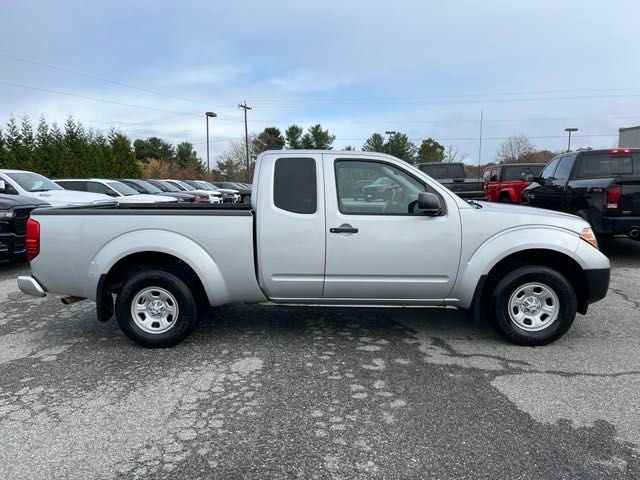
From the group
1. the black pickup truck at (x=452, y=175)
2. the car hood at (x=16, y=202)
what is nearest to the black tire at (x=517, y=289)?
the car hood at (x=16, y=202)

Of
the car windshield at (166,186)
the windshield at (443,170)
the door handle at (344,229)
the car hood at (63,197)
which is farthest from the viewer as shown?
the car windshield at (166,186)

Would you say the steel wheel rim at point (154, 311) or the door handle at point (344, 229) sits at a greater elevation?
the door handle at point (344, 229)

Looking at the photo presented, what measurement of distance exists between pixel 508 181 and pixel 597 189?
7.77 m

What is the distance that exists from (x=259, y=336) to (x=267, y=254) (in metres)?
1.01

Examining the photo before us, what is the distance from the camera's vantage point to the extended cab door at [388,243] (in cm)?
452

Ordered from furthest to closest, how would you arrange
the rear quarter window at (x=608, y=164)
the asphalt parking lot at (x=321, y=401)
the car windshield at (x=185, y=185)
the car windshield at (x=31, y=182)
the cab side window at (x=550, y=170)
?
the car windshield at (x=185, y=185)
the car windshield at (x=31, y=182)
the cab side window at (x=550, y=170)
the rear quarter window at (x=608, y=164)
the asphalt parking lot at (x=321, y=401)

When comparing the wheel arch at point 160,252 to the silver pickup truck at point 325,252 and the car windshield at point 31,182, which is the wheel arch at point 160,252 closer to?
the silver pickup truck at point 325,252

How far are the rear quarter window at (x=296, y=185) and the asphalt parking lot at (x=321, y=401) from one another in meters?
1.36

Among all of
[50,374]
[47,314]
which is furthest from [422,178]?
[47,314]

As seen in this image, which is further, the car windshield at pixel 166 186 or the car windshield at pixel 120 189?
the car windshield at pixel 166 186

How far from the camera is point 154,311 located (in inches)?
185

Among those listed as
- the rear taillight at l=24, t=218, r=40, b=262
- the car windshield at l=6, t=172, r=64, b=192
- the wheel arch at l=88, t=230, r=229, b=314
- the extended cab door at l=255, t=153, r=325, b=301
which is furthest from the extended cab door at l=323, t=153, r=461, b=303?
the car windshield at l=6, t=172, r=64, b=192

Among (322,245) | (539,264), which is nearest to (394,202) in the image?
(322,245)

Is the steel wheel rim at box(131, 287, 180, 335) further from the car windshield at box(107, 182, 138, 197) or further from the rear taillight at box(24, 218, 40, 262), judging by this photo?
the car windshield at box(107, 182, 138, 197)
